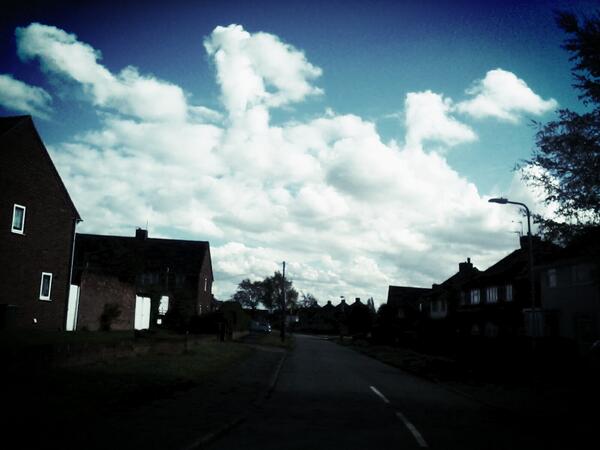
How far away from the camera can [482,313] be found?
4769cm

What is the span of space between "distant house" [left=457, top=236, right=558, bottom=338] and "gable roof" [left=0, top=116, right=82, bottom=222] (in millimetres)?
29410

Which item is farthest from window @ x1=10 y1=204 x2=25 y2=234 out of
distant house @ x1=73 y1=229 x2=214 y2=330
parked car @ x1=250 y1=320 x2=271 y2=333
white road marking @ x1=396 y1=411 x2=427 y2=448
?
parked car @ x1=250 y1=320 x2=271 y2=333

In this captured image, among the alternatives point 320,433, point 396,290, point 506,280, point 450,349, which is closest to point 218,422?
point 320,433

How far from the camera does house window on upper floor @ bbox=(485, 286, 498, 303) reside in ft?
154

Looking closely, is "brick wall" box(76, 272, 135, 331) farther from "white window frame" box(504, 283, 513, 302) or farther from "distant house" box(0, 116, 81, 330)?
"white window frame" box(504, 283, 513, 302)

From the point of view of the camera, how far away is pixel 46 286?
23609mm

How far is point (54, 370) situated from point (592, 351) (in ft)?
57.0

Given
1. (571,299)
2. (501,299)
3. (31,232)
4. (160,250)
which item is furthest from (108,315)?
(501,299)

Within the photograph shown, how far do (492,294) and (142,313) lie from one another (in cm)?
3223

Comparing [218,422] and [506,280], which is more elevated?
[506,280]

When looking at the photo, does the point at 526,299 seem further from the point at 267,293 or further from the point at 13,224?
the point at 267,293

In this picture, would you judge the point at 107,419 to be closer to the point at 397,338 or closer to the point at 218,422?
the point at 218,422

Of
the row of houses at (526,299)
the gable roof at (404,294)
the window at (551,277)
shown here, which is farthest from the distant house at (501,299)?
the gable roof at (404,294)

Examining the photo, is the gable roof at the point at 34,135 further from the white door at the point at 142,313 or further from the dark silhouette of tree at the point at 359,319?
the dark silhouette of tree at the point at 359,319
